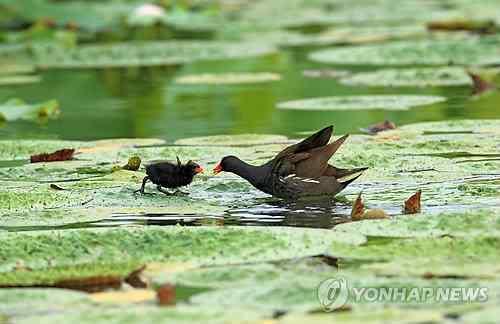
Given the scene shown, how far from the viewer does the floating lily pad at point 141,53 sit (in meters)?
13.6

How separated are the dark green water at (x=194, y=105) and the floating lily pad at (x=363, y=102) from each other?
0.08m

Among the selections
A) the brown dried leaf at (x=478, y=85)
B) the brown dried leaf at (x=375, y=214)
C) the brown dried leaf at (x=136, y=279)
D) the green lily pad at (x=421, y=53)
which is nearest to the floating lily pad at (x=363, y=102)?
the brown dried leaf at (x=478, y=85)

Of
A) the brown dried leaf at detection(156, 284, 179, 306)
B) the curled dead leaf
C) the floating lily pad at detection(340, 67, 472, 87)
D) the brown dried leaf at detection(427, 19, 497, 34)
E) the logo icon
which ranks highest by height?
the brown dried leaf at detection(427, 19, 497, 34)

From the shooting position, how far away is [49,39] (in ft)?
51.0

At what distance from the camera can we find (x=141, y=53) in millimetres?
14375

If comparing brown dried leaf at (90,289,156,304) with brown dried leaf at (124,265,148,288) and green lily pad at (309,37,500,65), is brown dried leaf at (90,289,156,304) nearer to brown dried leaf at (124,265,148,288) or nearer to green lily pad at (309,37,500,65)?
brown dried leaf at (124,265,148,288)

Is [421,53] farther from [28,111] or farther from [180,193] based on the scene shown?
[180,193]

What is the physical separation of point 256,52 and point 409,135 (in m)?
5.96

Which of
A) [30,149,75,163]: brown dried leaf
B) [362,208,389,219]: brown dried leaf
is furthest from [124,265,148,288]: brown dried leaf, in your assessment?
[30,149,75,163]: brown dried leaf

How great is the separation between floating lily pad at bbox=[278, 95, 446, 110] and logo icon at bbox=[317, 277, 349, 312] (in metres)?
5.06

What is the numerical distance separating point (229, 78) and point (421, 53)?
78.0 inches

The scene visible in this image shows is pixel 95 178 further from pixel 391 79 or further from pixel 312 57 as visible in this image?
pixel 312 57

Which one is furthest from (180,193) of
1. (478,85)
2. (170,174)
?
(478,85)

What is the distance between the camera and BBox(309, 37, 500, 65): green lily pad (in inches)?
484
